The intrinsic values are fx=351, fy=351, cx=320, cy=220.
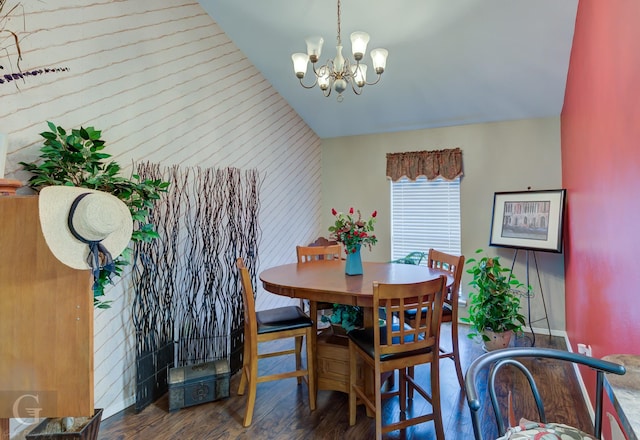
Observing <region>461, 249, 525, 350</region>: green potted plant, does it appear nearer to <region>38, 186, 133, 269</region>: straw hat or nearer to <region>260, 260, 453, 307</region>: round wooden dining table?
<region>260, 260, 453, 307</region>: round wooden dining table

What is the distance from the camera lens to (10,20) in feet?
5.90

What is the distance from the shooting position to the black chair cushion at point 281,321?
91.7 inches

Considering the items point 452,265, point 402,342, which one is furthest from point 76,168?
point 452,265

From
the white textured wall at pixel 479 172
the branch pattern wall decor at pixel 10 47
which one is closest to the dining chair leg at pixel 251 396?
the branch pattern wall decor at pixel 10 47

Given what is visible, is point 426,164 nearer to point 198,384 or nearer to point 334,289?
point 334,289

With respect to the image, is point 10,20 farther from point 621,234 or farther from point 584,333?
point 584,333

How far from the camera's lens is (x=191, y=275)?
2.89 meters

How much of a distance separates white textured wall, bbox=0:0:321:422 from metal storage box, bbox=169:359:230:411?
0.37 m

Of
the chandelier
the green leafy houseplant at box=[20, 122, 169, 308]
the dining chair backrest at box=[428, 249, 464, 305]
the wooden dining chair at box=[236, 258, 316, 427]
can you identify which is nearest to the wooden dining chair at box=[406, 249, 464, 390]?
the dining chair backrest at box=[428, 249, 464, 305]

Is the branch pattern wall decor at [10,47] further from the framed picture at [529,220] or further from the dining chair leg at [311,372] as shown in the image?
the framed picture at [529,220]

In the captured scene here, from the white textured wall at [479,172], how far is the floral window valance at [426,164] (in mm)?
90

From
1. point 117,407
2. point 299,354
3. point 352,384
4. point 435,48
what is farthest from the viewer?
point 435,48

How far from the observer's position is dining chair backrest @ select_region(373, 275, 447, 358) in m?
1.85

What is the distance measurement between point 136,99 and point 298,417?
8.04 feet
